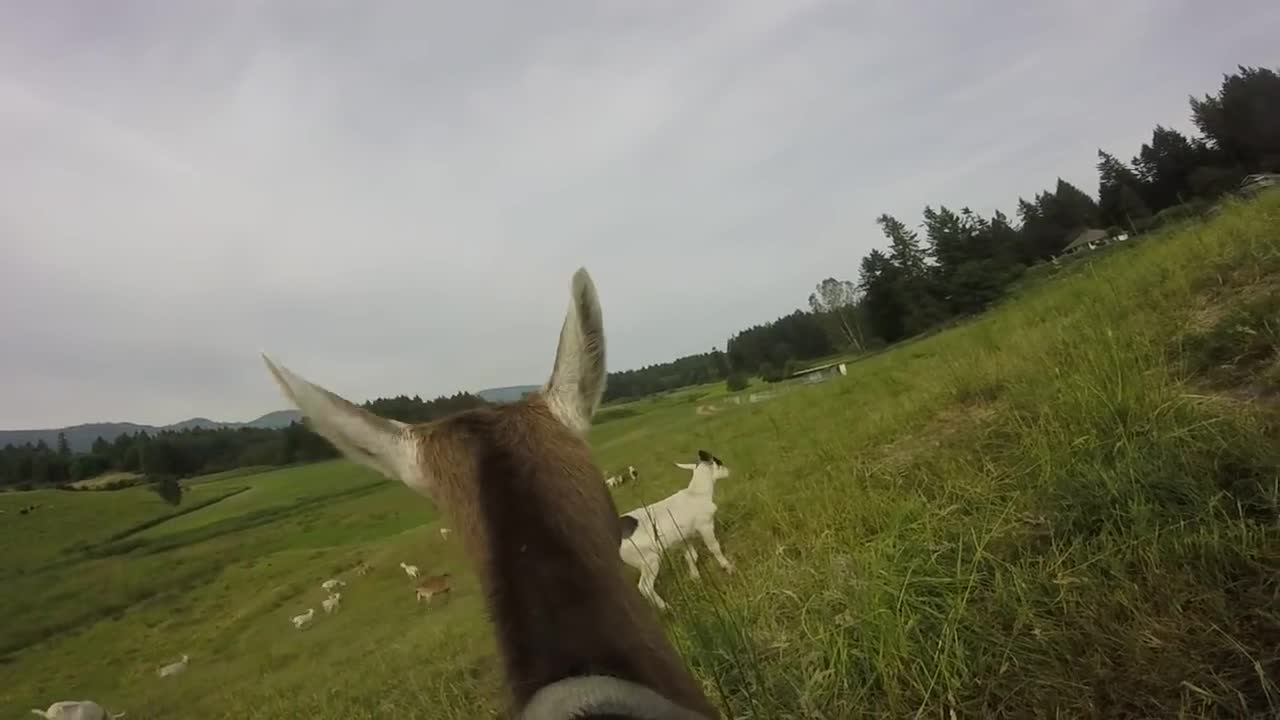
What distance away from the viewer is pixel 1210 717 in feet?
6.77

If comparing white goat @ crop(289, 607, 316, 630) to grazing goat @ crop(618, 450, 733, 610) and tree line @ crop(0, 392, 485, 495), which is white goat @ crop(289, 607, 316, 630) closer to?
grazing goat @ crop(618, 450, 733, 610)

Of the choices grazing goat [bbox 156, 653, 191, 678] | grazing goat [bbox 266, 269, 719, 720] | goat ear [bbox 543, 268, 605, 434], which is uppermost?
goat ear [bbox 543, 268, 605, 434]

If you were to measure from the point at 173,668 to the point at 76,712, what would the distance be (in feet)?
10.4

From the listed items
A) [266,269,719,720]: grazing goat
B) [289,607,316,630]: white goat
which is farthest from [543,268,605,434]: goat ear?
[289,607,316,630]: white goat

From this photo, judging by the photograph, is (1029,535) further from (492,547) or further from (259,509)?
(259,509)

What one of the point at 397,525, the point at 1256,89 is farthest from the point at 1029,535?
the point at 1256,89

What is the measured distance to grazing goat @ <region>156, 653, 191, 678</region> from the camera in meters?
16.4

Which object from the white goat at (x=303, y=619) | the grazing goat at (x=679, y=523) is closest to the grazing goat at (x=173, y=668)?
the white goat at (x=303, y=619)

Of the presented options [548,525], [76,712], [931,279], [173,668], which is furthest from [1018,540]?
[931,279]

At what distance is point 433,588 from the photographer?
13359mm

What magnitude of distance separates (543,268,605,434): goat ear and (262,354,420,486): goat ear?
0.50m

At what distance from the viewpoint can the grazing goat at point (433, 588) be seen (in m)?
13.2

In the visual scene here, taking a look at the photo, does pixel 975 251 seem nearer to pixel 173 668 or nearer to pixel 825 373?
pixel 825 373

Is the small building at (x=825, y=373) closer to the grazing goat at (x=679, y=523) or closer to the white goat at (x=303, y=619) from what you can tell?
the grazing goat at (x=679, y=523)
